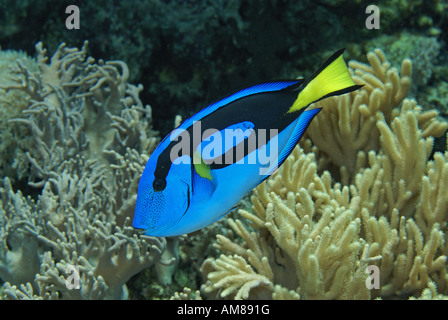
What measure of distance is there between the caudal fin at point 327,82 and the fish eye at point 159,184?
0.62 meters

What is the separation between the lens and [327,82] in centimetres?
154

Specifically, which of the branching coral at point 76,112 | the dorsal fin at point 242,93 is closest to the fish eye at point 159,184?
the dorsal fin at point 242,93

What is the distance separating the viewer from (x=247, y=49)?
4.01 metres

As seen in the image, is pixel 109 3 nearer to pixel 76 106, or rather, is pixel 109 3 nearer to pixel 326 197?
pixel 76 106

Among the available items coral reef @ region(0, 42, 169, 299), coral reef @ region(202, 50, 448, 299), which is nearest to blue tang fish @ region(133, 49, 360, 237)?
coral reef @ region(202, 50, 448, 299)

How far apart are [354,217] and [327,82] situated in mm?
1317

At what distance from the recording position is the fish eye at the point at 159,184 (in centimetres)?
133

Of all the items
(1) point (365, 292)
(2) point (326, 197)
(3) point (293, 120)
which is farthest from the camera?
(2) point (326, 197)

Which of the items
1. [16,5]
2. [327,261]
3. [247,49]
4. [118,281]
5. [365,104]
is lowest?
[118,281]

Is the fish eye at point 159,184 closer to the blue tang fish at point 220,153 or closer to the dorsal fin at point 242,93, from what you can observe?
the blue tang fish at point 220,153

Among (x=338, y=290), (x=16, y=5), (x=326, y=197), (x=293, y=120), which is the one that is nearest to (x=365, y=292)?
(x=338, y=290)

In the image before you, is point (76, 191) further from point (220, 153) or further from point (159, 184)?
point (220, 153)

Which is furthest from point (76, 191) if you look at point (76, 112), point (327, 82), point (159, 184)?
point (327, 82)

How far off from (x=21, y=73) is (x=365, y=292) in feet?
12.4
